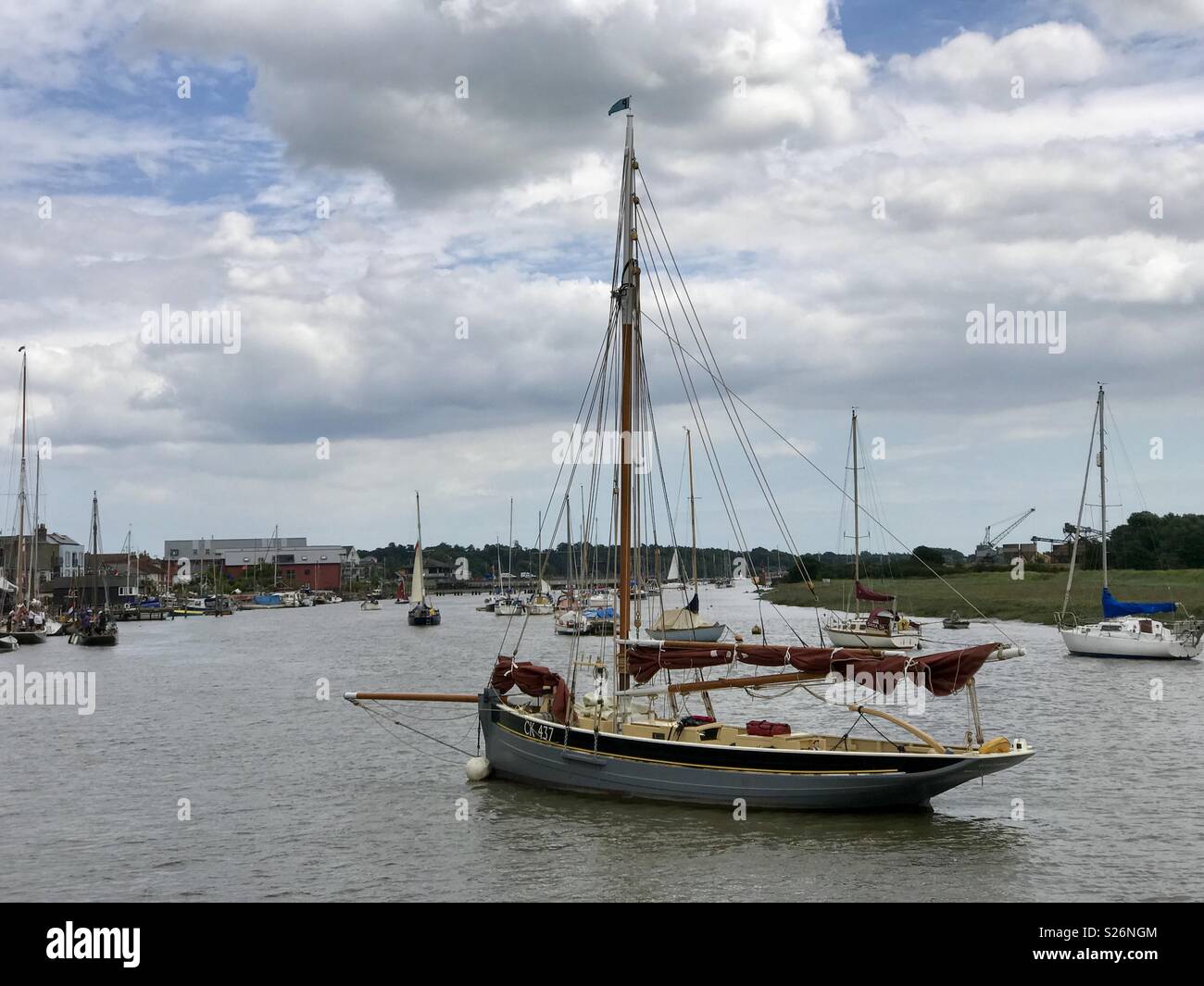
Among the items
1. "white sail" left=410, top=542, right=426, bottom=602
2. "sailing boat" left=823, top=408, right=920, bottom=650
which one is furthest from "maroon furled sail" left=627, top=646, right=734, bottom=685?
"white sail" left=410, top=542, right=426, bottom=602

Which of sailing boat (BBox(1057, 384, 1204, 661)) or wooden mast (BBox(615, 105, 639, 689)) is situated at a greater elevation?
wooden mast (BBox(615, 105, 639, 689))

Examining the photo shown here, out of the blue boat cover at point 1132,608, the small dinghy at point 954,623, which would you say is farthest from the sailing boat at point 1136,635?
the small dinghy at point 954,623

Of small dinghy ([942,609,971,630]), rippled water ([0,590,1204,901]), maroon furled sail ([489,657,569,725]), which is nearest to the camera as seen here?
rippled water ([0,590,1204,901])

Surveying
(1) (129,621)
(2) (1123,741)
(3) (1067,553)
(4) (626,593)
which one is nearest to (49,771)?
(4) (626,593)

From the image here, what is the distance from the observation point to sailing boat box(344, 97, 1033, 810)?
99.4ft

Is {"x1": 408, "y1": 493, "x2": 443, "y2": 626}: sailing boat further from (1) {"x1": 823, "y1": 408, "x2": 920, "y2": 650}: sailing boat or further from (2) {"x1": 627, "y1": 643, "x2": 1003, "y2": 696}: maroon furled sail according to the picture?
(2) {"x1": 627, "y1": 643, "x2": 1003, "y2": 696}: maroon furled sail

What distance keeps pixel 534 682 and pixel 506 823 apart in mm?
5464

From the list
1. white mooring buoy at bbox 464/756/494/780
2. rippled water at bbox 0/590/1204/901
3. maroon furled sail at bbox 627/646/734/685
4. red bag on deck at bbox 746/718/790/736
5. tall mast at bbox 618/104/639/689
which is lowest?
rippled water at bbox 0/590/1204/901

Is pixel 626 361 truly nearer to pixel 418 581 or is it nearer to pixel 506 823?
pixel 506 823

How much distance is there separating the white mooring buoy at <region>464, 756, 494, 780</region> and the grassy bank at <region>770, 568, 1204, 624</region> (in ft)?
203

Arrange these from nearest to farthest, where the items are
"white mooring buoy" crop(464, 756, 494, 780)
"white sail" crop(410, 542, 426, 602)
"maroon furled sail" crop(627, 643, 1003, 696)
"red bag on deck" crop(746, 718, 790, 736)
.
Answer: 1. "maroon furled sail" crop(627, 643, 1003, 696)
2. "red bag on deck" crop(746, 718, 790, 736)
3. "white mooring buoy" crop(464, 756, 494, 780)
4. "white sail" crop(410, 542, 426, 602)

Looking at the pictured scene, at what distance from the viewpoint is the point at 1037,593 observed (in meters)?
127

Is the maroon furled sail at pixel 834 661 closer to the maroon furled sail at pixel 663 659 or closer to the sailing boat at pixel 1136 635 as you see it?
the maroon furled sail at pixel 663 659
